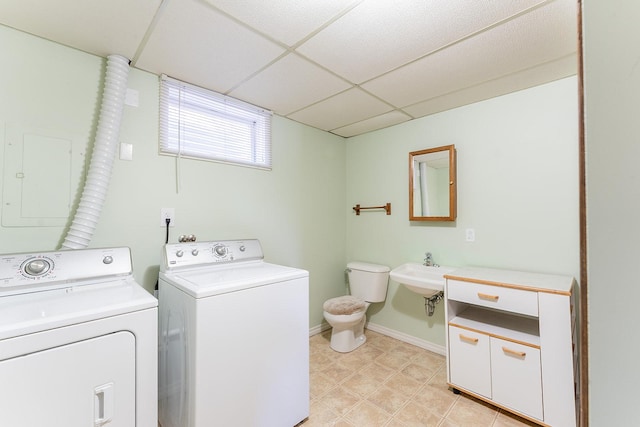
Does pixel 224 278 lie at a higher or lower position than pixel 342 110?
lower

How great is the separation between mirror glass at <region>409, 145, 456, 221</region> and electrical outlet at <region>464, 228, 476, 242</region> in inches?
6.0

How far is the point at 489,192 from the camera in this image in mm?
2207

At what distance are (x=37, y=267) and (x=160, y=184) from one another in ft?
2.54

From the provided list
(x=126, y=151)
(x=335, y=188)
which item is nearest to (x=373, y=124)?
(x=335, y=188)

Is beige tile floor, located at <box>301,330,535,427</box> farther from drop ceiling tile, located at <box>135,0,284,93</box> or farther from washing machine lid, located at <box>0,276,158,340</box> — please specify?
drop ceiling tile, located at <box>135,0,284,93</box>

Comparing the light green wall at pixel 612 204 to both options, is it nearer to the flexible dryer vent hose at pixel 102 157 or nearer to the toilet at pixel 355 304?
the flexible dryer vent hose at pixel 102 157

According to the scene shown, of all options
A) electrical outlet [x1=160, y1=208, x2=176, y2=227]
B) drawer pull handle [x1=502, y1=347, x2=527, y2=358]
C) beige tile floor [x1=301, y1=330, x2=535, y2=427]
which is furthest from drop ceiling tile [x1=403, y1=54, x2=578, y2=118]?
beige tile floor [x1=301, y1=330, x2=535, y2=427]

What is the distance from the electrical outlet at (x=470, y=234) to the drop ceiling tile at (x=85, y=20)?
2.52 meters

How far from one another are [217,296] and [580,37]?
57.9 inches

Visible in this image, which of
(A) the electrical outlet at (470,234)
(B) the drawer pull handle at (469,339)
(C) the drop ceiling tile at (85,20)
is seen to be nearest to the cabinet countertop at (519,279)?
(A) the electrical outlet at (470,234)

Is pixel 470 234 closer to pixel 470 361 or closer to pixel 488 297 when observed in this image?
pixel 488 297

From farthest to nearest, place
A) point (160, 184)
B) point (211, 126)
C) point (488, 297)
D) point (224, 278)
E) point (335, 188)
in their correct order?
point (335, 188) → point (211, 126) → point (160, 184) → point (488, 297) → point (224, 278)

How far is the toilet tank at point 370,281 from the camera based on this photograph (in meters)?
2.72

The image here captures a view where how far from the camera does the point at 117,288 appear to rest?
1.40 meters
